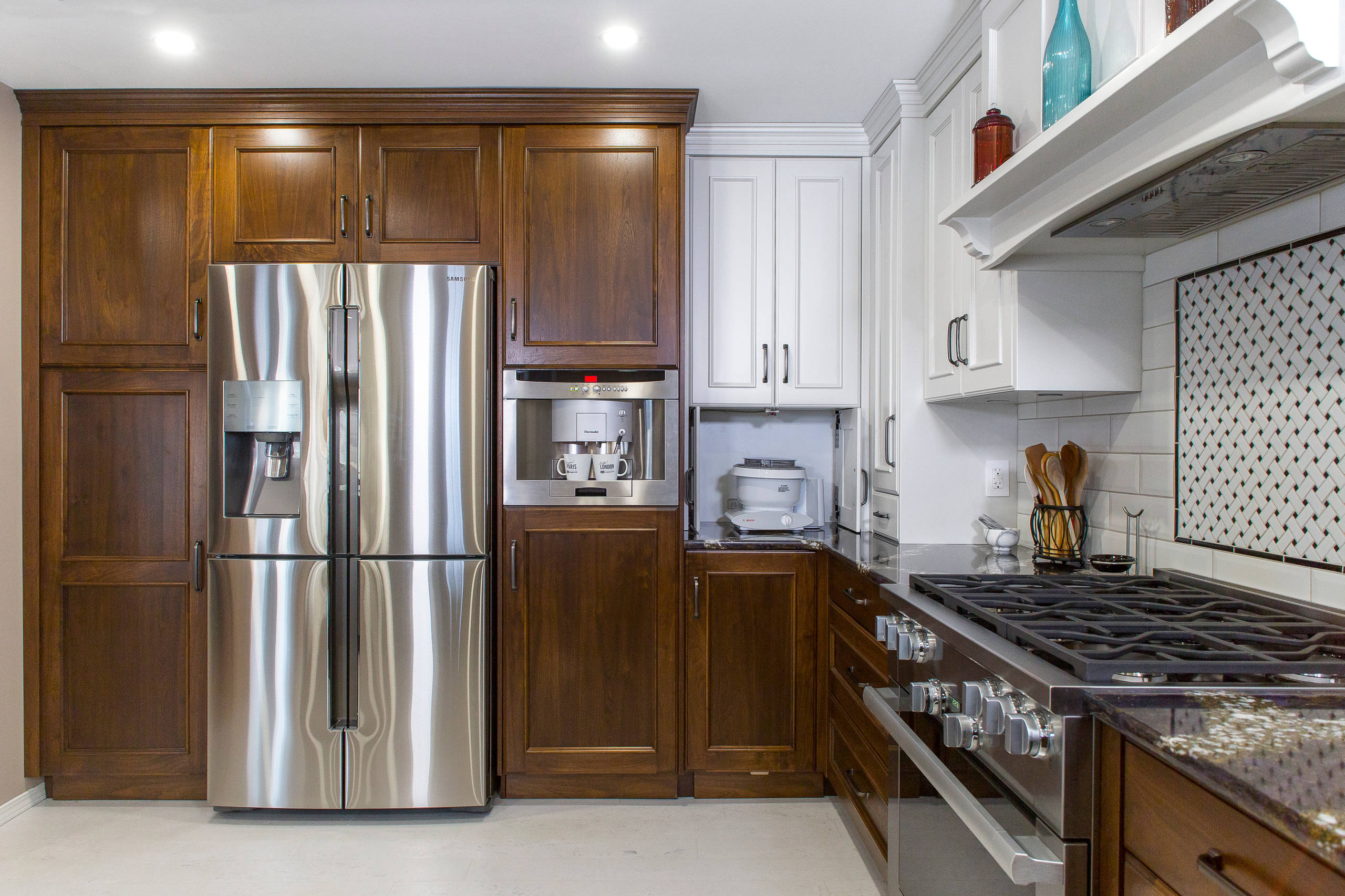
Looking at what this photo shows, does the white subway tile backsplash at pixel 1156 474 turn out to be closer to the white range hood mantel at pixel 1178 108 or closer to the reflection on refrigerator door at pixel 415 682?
the white range hood mantel at pixel 1178 108

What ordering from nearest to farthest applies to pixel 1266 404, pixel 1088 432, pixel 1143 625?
pixel 1143 625, pixel 1266 404, pixel 1088 432

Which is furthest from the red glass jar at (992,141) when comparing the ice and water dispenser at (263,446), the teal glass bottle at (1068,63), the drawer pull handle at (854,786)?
the ice and water dispenser at (263,446)

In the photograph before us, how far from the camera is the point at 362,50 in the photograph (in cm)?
235

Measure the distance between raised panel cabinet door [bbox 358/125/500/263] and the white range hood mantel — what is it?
5.09 feet

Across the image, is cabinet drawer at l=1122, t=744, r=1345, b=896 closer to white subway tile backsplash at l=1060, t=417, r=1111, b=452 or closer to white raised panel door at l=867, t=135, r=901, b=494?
white subway tile backsplash at l=1060, t=417, r=1111, b=452

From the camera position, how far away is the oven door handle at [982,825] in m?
1.11

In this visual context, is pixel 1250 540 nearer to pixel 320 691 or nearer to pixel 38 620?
pixel 320 691

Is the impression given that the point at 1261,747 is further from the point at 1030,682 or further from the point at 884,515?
the point at 884,515

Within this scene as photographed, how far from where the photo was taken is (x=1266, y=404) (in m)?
1.60

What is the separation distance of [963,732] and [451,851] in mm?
1676

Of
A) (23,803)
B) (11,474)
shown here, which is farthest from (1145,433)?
(23,803)

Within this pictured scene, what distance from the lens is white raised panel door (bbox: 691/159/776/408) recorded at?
2941mm

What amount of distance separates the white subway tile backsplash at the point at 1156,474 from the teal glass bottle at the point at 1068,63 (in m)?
0.89

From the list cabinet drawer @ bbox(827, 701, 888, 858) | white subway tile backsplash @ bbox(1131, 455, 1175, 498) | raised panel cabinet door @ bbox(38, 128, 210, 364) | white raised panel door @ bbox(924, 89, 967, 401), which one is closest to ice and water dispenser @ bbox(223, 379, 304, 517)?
raised panel cabinet door @ bbox(38, 128, 210, 364)
